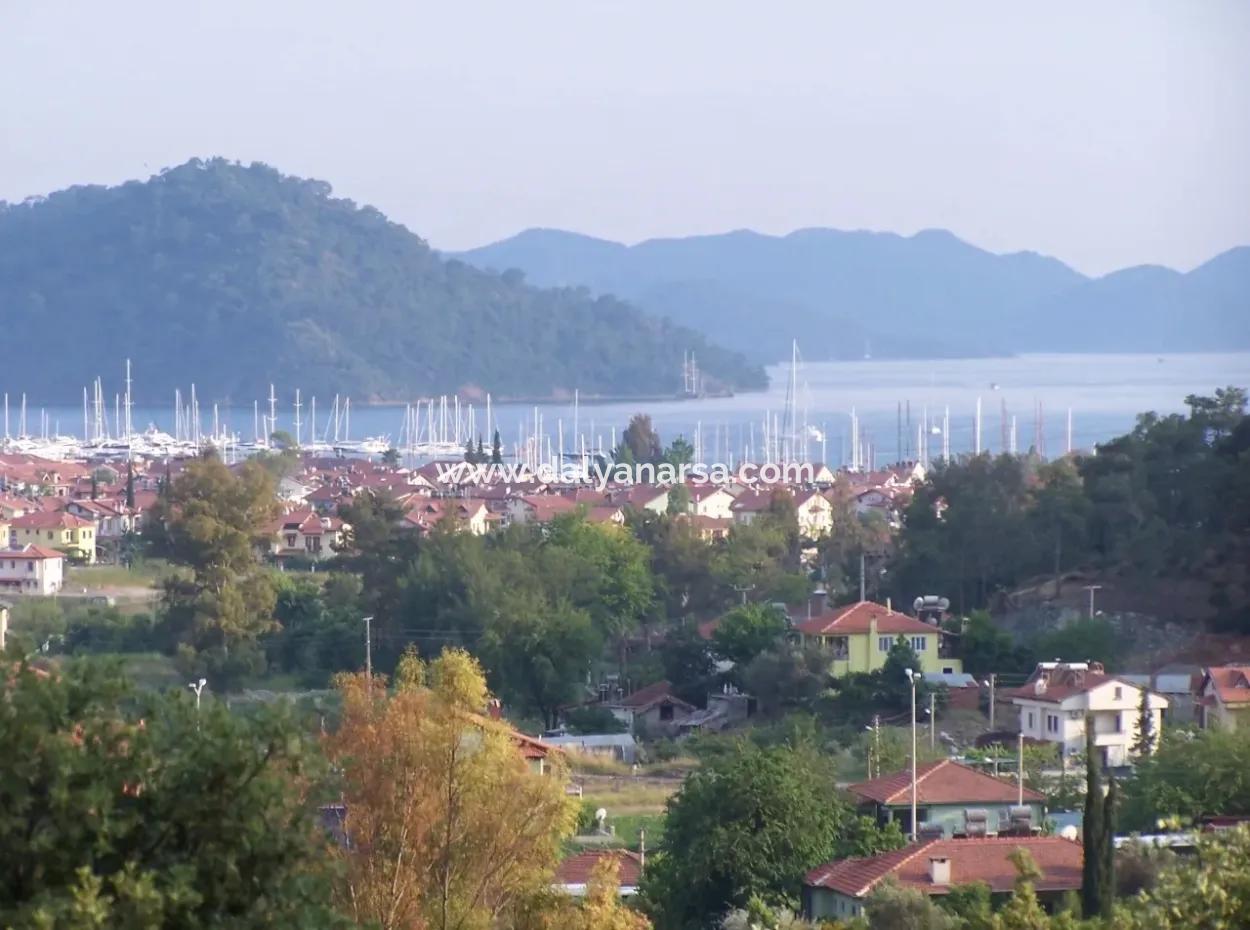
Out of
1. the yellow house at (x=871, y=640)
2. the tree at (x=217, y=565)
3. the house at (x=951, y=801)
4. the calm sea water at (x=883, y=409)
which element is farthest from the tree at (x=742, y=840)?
the calm sea water at (x=883, y=409)

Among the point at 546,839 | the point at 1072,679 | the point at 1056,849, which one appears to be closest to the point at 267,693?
the point at 1072,679

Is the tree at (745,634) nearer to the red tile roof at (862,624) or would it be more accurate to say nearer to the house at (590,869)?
the red tile roof at (862,624)

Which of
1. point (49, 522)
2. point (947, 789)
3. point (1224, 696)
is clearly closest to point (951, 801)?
point (947, 789)

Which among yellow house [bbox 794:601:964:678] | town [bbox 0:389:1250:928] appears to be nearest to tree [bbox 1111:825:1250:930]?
town [bbox 0:389:1250:928]

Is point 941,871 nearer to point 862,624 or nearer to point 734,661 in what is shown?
point 862,624

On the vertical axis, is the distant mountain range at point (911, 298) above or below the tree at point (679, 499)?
above

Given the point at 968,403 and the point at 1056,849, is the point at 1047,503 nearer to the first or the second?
the point at 1056,849
